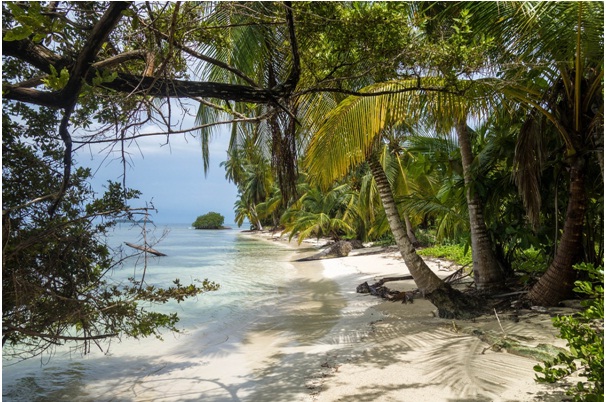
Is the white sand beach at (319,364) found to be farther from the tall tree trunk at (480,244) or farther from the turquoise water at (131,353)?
the tall tree trunk at (480,244)

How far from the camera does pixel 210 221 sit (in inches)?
3413

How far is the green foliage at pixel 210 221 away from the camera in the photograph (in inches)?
3413

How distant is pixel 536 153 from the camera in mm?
5363

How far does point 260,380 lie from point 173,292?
1.70 metres

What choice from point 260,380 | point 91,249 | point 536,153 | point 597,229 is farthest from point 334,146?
point 597,229

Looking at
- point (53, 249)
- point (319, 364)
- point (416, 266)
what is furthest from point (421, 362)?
point (53, 249)

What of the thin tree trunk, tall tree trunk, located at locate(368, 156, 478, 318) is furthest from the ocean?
the thin tree trunk

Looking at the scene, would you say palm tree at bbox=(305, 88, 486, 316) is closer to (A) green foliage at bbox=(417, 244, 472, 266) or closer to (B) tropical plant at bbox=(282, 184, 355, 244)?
(A) green foliage at bbox=(417, 244, 472, 266)

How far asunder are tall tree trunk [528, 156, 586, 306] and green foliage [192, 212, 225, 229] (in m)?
83.1

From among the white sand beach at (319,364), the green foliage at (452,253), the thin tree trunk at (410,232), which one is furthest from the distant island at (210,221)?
the white sand beach at (319,364)

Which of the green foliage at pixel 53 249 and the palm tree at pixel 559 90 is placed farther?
the palm tree at pixel 559 90

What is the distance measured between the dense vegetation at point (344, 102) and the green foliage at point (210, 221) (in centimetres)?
7951

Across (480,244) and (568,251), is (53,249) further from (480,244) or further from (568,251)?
(480,244)

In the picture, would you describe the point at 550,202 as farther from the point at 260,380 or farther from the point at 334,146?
the point at 260,380
